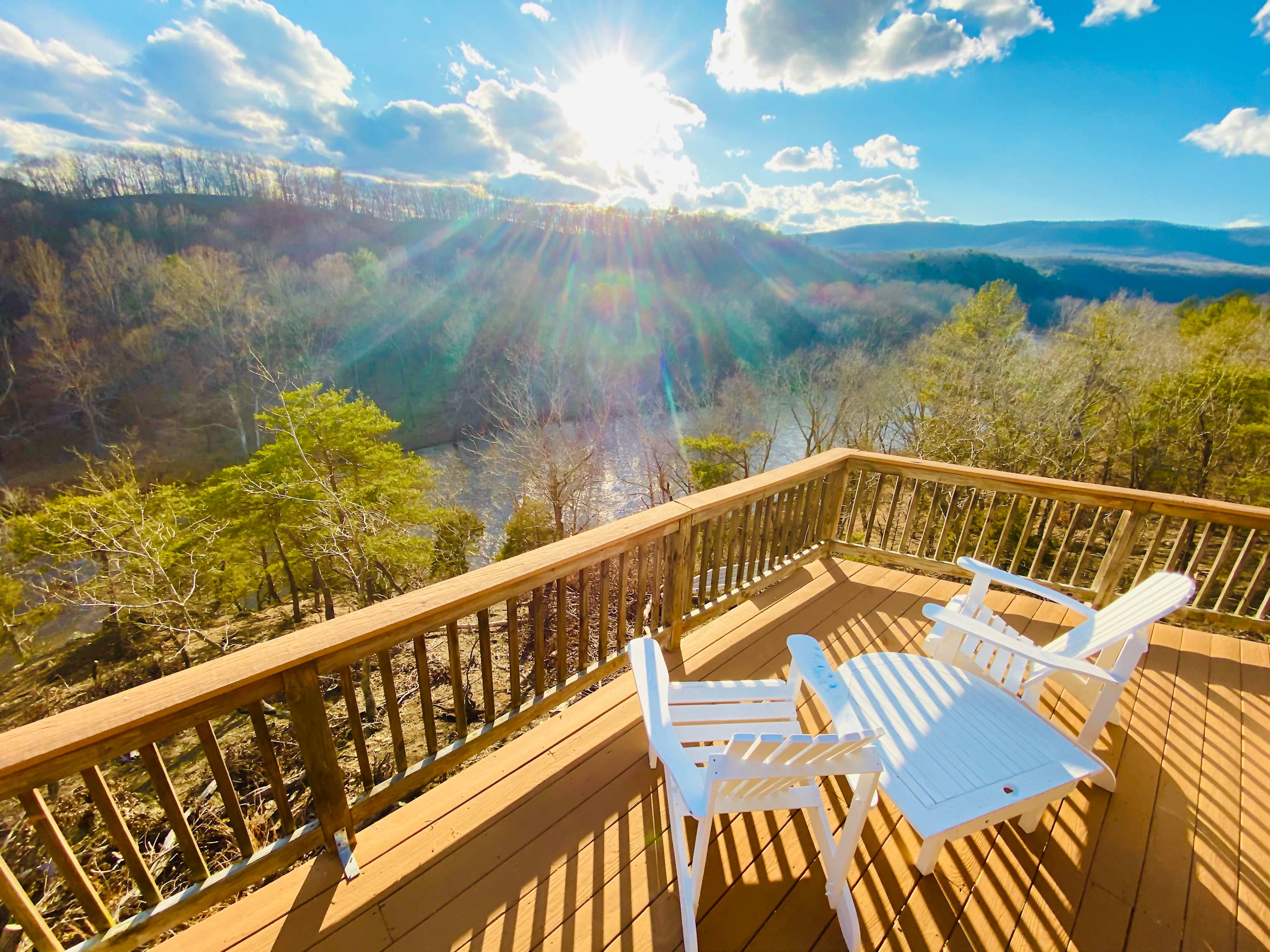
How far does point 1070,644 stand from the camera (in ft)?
6.63

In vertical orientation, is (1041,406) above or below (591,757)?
below

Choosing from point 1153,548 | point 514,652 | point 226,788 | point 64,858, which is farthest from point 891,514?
point 64,858

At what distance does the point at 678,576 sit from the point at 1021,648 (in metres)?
1.33

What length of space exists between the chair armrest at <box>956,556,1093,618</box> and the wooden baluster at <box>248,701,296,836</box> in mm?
2568

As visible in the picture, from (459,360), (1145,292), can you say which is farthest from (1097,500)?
(1145,292)

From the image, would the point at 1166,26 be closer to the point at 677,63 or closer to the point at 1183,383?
the point at 677,63

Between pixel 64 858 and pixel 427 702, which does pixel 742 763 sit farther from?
pixel 64 858

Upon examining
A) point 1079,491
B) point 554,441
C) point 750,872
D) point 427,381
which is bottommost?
point 427,381

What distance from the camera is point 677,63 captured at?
8.12 m

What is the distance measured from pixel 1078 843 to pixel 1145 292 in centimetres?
3163

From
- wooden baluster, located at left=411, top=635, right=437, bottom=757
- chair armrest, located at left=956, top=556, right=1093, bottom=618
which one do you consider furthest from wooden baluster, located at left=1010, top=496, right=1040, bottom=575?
wooden baluster, located at left=411, top=635, right=437, bottom=757

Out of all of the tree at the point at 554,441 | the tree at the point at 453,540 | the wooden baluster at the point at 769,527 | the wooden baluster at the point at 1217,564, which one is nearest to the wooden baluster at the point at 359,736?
the wooden baluster at the point at 769,527

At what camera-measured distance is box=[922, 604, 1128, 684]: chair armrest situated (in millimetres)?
1718

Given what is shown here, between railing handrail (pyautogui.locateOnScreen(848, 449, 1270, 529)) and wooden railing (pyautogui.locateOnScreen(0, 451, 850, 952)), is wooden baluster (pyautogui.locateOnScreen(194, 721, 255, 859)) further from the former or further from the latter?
railing handrail (pyautogui.locateOnScreen(848, 449, 1270, 529))
